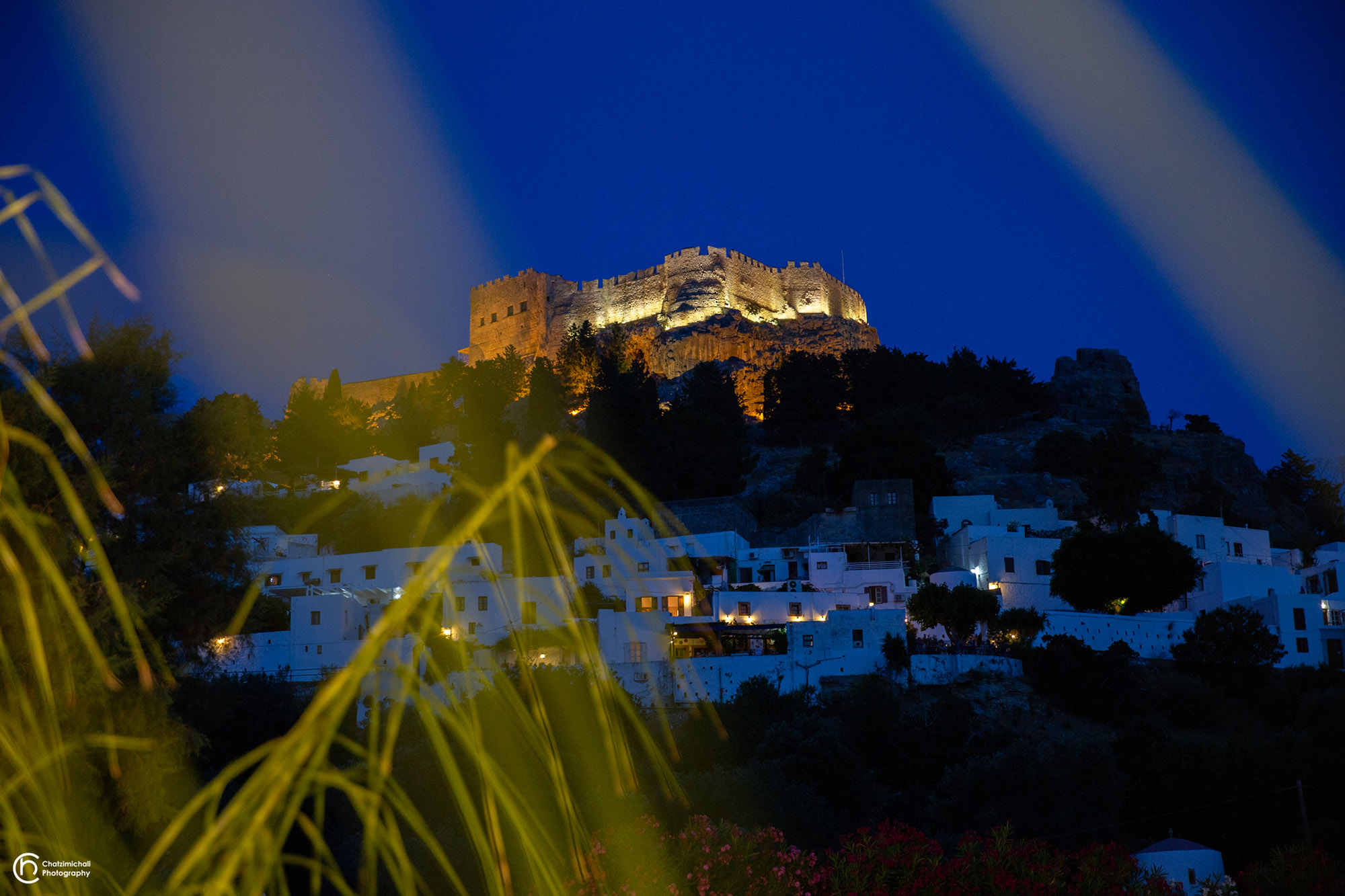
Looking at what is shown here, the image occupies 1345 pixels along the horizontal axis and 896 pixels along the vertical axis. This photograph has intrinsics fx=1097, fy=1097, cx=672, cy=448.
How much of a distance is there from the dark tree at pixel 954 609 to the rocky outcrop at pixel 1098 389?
2910cm

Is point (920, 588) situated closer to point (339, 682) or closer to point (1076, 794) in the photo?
point (1076, 794)

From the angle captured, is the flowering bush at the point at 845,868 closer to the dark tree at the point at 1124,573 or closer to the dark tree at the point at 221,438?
the dark tree at the point at 221,438

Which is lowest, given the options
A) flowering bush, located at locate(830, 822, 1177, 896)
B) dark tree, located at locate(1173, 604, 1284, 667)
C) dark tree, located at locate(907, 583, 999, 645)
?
flowering bush, located at locate(830, 822, 1177, 896)

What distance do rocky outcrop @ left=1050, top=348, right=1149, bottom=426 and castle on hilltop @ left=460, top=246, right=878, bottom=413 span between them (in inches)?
544

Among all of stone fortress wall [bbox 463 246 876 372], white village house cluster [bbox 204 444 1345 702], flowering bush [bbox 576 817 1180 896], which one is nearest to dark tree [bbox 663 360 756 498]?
white village house cluster [bbox 204 444 1345 702]

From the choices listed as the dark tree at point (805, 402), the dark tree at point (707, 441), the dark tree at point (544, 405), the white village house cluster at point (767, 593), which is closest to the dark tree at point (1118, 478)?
the white village house cluster at point (767, 593)

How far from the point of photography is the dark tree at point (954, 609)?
31.9 m

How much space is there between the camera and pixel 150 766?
34.1 ft

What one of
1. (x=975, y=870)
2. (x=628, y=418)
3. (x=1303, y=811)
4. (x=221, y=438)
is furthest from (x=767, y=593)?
(x=975, y=870)

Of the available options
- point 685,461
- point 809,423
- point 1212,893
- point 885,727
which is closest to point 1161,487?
point 809,423

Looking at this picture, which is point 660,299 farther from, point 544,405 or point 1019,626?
point 1019,626

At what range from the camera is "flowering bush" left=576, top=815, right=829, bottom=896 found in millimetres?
9406

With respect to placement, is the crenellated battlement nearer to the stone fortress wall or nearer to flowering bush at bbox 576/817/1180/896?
the stone fortress wall

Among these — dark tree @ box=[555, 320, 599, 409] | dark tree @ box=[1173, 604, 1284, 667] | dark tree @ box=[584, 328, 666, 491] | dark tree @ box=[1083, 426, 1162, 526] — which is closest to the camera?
dark tree @ box=[1173, 604, 1284, 667]
